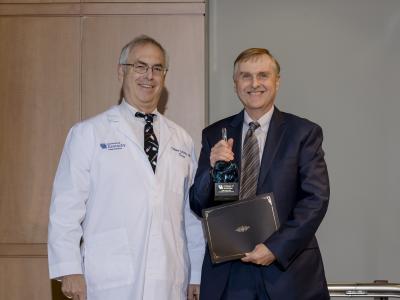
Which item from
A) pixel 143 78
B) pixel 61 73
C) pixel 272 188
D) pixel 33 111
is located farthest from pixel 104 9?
pixel 272 188

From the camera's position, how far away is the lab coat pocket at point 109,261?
9.05ft

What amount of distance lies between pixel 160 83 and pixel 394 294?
53.5 inches

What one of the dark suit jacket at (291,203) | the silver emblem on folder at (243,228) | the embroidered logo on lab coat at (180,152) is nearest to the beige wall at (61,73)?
the embroidered logo on lab coat at (180,152)

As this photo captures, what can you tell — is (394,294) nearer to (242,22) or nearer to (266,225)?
(266,225)

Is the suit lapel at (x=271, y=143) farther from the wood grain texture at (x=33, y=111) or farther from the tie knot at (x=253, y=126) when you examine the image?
the wood grain texture at (x=33, y=111)

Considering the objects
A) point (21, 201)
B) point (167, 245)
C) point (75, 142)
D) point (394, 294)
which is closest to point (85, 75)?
point (21, 201)

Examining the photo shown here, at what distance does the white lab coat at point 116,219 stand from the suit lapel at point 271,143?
479mm

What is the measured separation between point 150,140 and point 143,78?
0.28 metres

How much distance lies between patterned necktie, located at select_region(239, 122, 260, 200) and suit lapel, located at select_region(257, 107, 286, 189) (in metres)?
0.02

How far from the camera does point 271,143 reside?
2678 mm

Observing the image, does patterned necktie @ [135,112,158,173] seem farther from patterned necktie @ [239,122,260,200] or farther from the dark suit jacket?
patterned necktie @ [239,122,260,200]

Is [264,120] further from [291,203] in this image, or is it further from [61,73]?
[61,73]

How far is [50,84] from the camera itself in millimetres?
3877

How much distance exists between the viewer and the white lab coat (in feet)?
9.09
